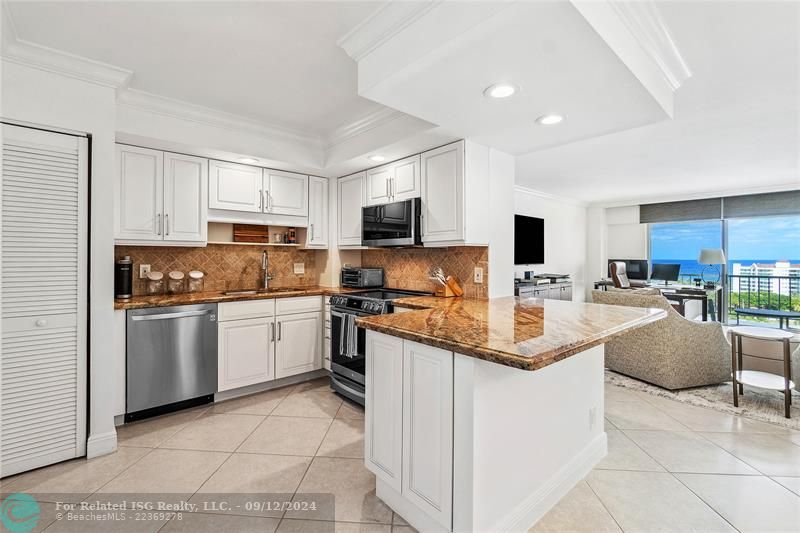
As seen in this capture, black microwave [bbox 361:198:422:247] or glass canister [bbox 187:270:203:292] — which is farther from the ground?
black microwave [bbox 361:198:422:247]

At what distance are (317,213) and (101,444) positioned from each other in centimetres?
264

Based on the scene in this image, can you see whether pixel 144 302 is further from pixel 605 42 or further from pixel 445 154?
pixel 605 42

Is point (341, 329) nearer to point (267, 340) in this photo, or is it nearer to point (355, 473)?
point (267, 340)

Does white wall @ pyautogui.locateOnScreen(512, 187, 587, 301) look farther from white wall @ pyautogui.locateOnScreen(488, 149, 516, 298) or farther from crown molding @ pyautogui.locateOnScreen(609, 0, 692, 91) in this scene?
crown molding @ pyautogui.locateOnScreen(609, 0, 692, 91)

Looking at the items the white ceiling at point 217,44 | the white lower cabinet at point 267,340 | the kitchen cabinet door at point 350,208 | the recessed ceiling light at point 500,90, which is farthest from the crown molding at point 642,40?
the white lower cabinet at point 267,340

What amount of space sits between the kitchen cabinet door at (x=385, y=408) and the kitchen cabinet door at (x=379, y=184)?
6.13ft

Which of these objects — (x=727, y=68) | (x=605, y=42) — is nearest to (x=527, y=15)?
(x=605, y=42)

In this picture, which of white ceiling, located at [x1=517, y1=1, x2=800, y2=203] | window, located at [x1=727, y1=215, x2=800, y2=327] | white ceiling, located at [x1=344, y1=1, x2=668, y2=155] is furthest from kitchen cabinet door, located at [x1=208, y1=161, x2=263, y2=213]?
window, located at [x1=727, y1=215, x2=800, y2=327]

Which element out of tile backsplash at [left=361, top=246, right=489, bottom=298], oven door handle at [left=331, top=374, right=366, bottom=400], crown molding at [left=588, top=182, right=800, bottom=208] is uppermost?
crown molding at [left=588, top=182, right=800, bottom=208]

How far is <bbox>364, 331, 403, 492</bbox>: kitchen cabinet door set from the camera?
5.69ft

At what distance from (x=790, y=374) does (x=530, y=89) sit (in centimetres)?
331

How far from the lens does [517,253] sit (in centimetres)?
593

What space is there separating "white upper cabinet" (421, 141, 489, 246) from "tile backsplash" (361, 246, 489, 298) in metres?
0.27

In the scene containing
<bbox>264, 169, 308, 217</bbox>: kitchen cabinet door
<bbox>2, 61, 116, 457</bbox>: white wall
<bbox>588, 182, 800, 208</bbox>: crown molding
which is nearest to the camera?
<bbox>2, 61, 116, 457</bbox>: white wall
